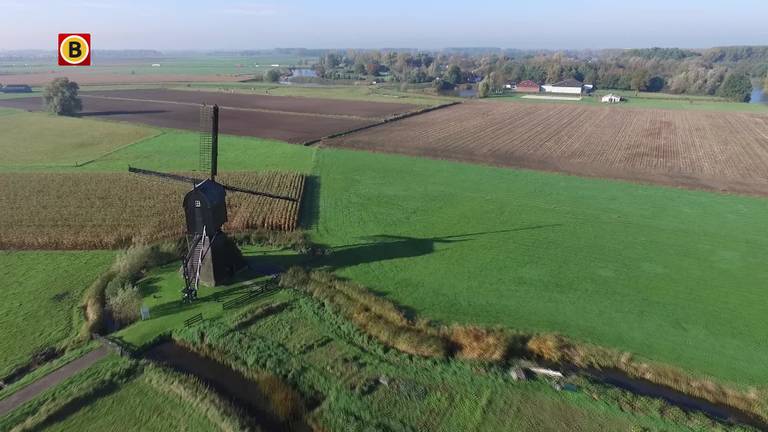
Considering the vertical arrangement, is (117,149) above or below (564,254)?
above

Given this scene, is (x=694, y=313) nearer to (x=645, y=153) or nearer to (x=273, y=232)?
(x=273, y=232)

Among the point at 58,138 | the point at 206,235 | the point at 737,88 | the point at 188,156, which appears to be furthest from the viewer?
the point at 737,88

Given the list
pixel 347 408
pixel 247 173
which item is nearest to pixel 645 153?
pixel 247 173

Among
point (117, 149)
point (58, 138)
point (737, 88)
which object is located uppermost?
point (737, 88)

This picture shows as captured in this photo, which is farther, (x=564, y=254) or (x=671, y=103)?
(x=671, y=103)

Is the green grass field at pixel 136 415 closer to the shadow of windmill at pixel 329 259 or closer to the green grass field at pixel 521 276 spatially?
the green grass field at pixel 521 276

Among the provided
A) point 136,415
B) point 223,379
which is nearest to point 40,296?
point 136,415

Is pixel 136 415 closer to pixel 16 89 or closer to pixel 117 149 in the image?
pixel 117 149

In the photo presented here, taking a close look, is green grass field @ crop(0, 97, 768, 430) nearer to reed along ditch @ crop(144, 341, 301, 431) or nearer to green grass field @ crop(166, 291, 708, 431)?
green grass field @ crop(166, 291, 708, 431)
